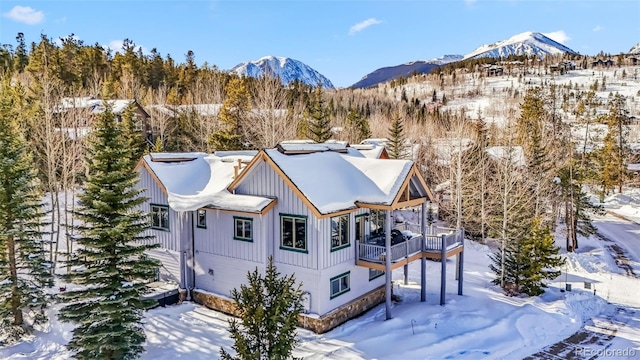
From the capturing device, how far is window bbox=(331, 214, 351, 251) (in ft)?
52.6

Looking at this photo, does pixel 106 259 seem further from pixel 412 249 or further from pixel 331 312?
pixel 412 249

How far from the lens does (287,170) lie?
627 inches

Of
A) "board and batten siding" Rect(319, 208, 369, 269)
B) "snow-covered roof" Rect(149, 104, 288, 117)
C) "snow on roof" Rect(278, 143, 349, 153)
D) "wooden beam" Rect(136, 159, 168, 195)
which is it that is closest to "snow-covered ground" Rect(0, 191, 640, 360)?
"board and batten siding" Rect(319, 208, 369, 269)

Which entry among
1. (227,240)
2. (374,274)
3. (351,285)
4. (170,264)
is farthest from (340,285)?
(170,264)

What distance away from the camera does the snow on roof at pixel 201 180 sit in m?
16.6

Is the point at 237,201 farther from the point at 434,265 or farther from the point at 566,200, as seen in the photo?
the point at 566,200

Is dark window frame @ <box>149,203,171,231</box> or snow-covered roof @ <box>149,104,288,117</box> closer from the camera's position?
dark window frame @ <box>149,203,171,231</box>

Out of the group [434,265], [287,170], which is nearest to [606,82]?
[434,265]

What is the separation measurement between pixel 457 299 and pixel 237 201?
1051 centimetres

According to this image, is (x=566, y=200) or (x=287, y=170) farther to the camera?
(x=566, y=200)

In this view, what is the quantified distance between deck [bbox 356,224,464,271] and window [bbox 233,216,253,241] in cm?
434

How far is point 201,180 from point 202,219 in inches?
86.8

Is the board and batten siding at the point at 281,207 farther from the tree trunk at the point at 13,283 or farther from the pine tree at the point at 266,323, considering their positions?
the tree trunk at the point at 13,283

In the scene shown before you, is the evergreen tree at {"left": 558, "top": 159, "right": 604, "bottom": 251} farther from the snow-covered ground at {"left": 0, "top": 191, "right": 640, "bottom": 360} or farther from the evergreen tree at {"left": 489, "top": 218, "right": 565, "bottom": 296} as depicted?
the evergreen tree at {"left": 489, "top": 218, "right": 565, "bottom": 296}
